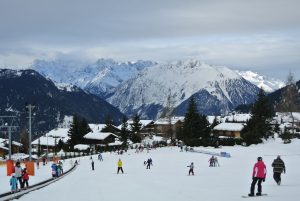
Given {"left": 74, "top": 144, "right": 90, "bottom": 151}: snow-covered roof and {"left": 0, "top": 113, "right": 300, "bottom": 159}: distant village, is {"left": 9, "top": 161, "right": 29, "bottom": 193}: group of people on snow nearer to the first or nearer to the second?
{"left": 0, "top": 113, "right": 300, "bottom": 159}: distant village

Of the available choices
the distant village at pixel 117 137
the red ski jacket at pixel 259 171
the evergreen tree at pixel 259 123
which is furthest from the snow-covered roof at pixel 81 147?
the red ski jacket at pixel 259 171

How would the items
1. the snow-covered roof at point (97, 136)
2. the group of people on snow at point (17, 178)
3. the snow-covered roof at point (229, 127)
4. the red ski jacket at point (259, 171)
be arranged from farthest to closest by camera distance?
the snow-covered roof at point (97, 136), the snow-covered roof at point (229, 127), the group of people on snow at point (17, 178), the red ski jacket at point (259, 171)

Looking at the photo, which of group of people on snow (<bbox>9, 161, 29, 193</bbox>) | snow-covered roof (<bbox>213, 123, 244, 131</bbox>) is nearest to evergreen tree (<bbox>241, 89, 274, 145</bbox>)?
snow-covered roof (<bbox>213, 123, 244, 131</bbox>)

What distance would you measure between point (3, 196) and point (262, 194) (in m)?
11.5

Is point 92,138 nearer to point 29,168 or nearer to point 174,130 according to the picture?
point 174,130

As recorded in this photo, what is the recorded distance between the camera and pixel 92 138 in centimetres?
13738

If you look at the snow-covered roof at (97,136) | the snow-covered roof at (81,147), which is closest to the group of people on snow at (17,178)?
the snow-covered roof at (81,147)

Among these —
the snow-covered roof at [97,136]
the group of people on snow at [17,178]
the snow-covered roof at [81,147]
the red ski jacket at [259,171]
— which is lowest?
the snow-covered roof at [81,147]

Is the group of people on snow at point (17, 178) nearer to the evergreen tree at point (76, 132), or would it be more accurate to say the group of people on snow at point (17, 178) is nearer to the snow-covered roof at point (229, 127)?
the evergreen tree at point (76, 132)

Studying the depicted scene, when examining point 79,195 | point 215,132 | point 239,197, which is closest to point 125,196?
point 79,195

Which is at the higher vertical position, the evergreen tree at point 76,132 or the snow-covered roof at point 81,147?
the evergreen tree at point 76,132

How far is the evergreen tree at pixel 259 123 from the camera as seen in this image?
90.3m

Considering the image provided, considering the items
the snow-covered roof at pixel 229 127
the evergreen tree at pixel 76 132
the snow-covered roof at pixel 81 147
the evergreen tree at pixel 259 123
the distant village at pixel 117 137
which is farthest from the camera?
the evergreen tree at pixel 76 132

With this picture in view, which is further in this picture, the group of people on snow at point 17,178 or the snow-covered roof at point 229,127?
the snow-covered roof at point 229,127
